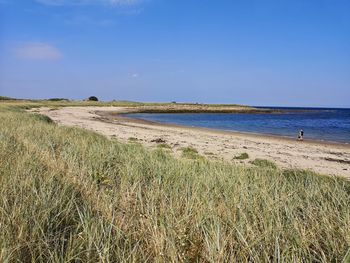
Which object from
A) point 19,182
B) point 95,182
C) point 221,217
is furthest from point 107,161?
point 221,217

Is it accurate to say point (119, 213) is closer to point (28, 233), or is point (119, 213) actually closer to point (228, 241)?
point (28, 233)

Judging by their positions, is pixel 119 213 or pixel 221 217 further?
pixel 119 213

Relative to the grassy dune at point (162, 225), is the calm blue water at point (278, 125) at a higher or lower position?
lower

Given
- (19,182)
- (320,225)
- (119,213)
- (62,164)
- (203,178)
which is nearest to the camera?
(320,225)

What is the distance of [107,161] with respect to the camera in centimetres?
630

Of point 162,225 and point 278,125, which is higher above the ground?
point 162,225

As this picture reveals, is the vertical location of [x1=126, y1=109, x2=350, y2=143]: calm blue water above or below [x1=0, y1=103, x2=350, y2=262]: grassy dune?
below

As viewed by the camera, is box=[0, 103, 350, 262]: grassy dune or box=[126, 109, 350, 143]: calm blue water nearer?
box=[0, 103, 350, 262]: grassy dune

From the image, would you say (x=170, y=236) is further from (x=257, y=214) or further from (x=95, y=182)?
(x=95, y=182)

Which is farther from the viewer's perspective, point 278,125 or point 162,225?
point 278,125

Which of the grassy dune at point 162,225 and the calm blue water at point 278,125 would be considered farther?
the calm blue water at point 278,125

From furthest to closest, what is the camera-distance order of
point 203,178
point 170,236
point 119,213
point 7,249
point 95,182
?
point 203,178, point 95,182, point 119,213, point 170,236, point 7,249

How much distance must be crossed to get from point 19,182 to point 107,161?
2257 millimetres

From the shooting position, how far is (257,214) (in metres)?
3.54
